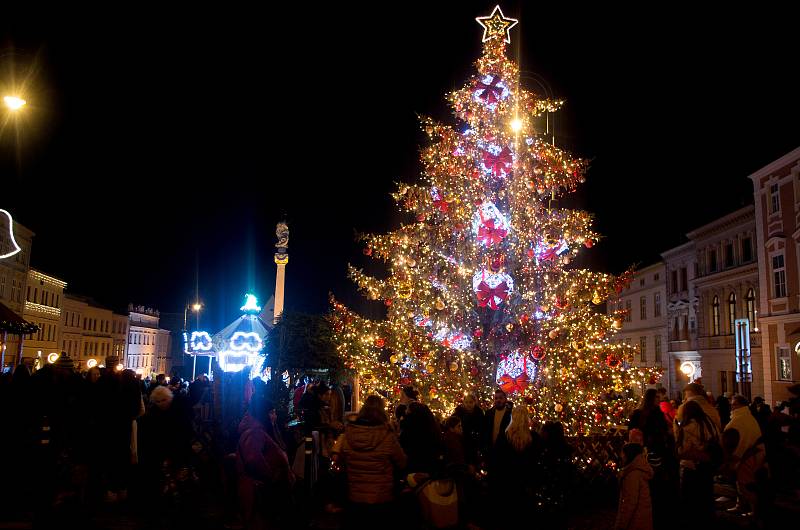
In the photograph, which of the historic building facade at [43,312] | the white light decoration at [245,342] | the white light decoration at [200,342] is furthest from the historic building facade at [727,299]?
the historic building facade at [43,312]

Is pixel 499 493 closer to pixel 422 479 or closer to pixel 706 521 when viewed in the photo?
pixel 422 479

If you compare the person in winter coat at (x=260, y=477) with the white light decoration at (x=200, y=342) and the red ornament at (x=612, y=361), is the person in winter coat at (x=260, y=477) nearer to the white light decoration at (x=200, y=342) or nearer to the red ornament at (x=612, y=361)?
the red ornament at (x=612, y=361)

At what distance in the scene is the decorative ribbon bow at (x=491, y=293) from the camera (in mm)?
15094

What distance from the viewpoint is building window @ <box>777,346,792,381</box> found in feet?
94.3

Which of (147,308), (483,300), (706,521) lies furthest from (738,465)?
(147,308)

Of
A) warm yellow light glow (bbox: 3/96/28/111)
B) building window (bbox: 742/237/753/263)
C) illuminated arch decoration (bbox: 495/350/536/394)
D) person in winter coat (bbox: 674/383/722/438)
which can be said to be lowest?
person in winter coat (bbox: 674/383/722/438)

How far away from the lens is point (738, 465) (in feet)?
30.3

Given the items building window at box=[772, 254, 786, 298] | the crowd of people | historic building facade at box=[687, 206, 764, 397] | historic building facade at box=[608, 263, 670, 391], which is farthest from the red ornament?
historic building facade at box=[608, 263, 670, 391]

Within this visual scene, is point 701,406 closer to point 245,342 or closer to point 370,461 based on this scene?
point 370,461

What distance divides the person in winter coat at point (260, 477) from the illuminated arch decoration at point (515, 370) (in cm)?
859

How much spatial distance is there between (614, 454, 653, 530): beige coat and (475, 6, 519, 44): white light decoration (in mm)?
12354

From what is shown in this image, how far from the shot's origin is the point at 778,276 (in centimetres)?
3012

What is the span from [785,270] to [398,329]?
68.3 feet

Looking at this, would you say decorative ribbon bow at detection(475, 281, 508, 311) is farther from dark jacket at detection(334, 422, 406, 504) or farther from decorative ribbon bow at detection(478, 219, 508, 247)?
dark jacket at detection(334, 422, 406, 504)
